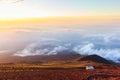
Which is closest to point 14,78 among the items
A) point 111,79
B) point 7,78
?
point 7,78

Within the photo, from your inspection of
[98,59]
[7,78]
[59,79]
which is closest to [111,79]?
[59,79]

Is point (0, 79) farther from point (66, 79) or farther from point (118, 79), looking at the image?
point (118, 79)

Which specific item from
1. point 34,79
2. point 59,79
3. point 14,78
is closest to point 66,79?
point 59,79

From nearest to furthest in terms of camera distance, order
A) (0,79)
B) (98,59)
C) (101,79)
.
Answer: (0,79) → (101,79) → (98,59)

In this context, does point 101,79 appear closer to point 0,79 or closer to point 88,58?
point 0,79

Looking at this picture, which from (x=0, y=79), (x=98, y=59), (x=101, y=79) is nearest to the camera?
(x=0, y=79)

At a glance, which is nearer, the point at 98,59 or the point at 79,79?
the point at 79,79

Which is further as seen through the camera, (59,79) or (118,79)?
(118,79)
